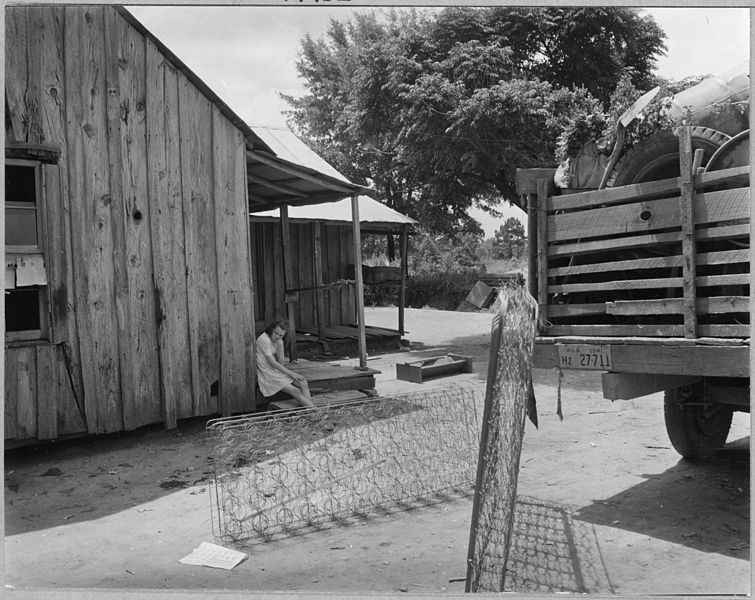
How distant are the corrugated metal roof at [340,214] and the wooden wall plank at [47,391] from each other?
24.5 feet

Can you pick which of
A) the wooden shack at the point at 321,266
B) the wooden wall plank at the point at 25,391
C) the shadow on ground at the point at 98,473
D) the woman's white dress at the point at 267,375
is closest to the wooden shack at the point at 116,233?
the wooden wall plank at the point at 25,391

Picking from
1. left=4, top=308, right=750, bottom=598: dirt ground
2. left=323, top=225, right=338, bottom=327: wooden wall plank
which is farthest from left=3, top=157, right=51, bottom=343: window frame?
left=323, top=225, right=338, bottom=327: wooden wall plank

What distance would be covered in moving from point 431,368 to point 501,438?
7.57 metres

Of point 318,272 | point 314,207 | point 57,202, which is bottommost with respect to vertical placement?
point 318,272

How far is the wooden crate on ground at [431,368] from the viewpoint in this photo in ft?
37.3

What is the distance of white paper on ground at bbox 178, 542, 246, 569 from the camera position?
15.2 ft

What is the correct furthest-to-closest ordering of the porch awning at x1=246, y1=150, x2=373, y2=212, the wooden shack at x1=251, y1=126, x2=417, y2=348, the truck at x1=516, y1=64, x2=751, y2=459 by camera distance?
1. the wooden shack at x1=251, y1=126, x2=417, y2=348
2. the porch awning at x1=246, y1=150, x2=373, y2=212
3. the truck at x1=516, y1=64, x2=751, y2=459

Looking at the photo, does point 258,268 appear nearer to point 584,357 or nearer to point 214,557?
point 214,557

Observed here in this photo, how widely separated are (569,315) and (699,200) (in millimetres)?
1170

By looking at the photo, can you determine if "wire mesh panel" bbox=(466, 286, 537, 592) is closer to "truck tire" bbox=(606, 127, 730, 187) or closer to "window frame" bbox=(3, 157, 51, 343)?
"truck tire" bbox=(606, 127, 730, 187)

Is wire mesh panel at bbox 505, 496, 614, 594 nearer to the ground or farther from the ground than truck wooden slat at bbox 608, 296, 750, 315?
nearer to the ground

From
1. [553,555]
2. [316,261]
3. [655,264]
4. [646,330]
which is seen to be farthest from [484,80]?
[553,555]

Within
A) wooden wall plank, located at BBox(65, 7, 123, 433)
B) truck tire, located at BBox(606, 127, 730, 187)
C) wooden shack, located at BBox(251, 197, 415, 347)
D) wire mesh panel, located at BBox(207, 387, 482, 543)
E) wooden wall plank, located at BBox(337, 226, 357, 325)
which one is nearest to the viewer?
truck tire, located at BBox(606, 127, 730, 187)

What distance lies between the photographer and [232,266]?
855 cm
